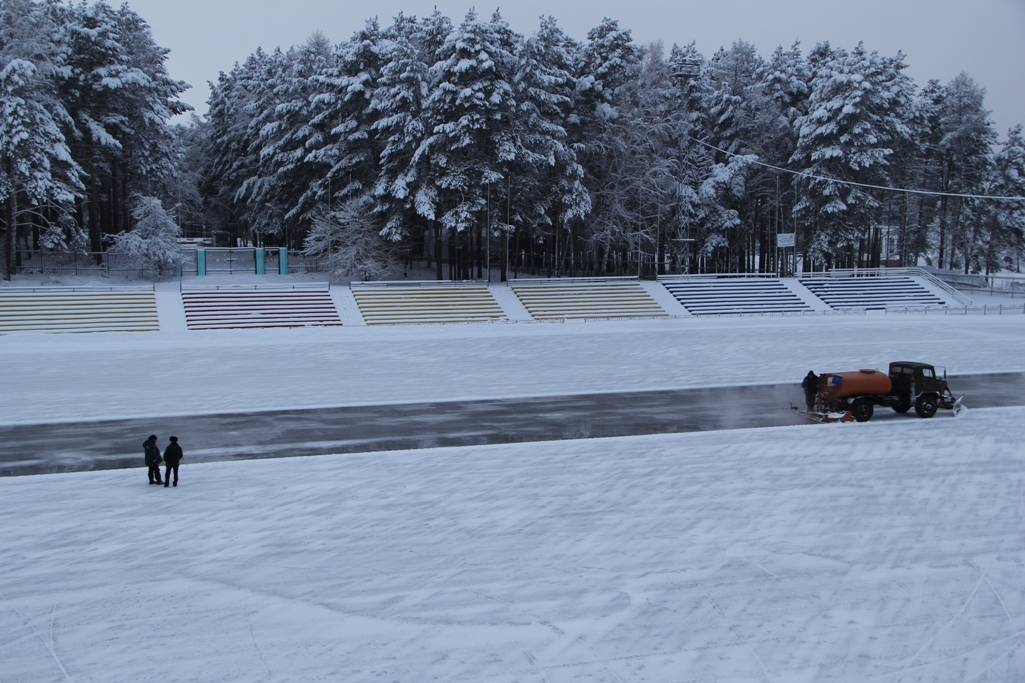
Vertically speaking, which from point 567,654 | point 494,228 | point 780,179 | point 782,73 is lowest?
point 567,654

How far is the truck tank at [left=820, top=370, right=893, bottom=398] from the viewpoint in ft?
64.7

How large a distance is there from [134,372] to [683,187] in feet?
116

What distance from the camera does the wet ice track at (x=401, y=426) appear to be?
1689 centimetres

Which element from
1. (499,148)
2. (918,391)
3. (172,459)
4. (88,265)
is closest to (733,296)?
(499,148)

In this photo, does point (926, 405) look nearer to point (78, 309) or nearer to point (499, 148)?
point (499, 148)

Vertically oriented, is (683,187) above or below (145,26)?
below

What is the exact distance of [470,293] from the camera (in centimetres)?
4388

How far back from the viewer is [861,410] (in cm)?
1970

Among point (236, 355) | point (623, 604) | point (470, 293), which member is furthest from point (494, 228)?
point (623, 604)

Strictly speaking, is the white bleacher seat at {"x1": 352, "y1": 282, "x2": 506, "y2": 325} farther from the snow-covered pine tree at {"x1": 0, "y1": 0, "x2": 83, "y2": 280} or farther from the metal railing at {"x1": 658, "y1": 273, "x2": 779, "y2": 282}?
the snow-covered pine tree at {"x1": 0, "y1": 0, "x2": 83, "y2": 280}

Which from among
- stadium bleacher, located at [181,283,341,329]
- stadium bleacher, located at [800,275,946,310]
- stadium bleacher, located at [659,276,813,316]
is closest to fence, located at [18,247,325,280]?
stadium bleacher, located at [181,283,341,329]

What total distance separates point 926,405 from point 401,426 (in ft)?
40.6

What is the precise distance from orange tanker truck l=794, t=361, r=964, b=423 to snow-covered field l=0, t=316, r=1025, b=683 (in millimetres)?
645

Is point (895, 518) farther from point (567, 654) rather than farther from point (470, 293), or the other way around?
point (470, 293)
